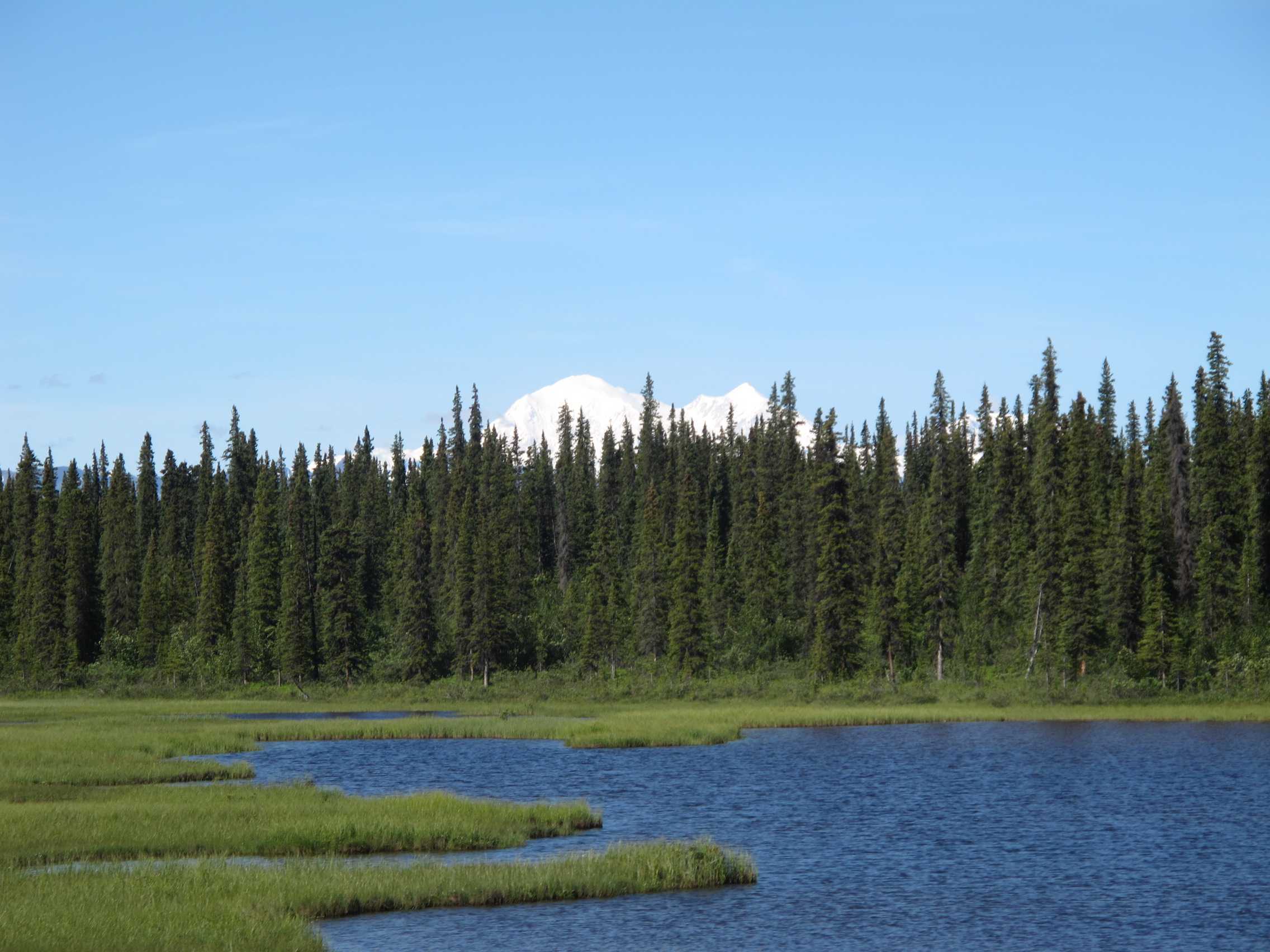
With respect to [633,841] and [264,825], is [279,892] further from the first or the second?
[633,841]

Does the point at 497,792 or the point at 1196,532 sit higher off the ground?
the point at 1196,532

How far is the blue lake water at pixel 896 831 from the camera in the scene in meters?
27.6

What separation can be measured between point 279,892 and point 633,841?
12081 millimetres

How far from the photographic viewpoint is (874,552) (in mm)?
115625

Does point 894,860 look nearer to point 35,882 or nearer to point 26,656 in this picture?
point 35,882

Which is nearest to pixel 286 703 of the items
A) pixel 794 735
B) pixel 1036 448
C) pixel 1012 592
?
pixel 794 735

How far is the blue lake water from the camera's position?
27.6 m

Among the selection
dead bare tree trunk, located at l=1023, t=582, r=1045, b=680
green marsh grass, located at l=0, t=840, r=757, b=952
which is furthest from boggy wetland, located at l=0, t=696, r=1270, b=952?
dead bare tree trunk, located at l=1023, t=582, r=1045, b=680

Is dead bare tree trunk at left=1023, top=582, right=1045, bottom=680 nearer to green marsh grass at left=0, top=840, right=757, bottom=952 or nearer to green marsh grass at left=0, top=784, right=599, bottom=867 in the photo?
green marsh grass at left=0, top=784, right=599, bottom=867

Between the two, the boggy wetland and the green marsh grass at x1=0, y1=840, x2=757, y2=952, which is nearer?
the green marsh grass at x1=0, y1=840, x2=757, y2=952

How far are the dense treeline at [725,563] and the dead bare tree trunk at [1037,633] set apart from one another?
52 cm

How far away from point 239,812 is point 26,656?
9548cm

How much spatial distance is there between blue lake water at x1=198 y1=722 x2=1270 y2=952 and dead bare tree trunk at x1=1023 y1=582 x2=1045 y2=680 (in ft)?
67.6

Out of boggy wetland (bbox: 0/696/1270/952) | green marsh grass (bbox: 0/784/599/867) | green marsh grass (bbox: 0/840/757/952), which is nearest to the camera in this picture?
green marsh grass (bbox: 0/840/757/952)
